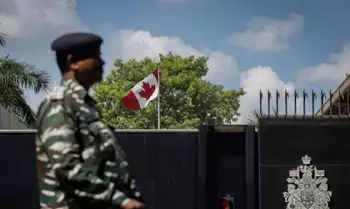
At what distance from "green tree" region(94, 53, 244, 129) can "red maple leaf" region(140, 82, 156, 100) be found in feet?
48.0

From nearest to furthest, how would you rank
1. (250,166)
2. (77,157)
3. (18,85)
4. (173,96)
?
(77,157) → (250,166) → (18,85) → (173,96)

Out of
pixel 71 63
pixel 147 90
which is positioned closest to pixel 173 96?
pixel 147 90

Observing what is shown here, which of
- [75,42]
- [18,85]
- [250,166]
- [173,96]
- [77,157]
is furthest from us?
[173,96]

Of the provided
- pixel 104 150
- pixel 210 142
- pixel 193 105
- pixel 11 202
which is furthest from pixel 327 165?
pixel 193 105

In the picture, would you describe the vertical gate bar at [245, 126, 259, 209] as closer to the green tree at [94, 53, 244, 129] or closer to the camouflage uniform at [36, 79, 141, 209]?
the camouflage uniform at [36, 79, 141, 209]

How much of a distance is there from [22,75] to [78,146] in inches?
624

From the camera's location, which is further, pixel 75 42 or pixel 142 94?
pixel 142 94

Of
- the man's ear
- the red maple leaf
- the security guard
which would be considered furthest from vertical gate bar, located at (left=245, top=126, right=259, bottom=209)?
the red maple leaf

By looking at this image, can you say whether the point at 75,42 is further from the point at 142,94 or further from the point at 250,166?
the point at 142,94

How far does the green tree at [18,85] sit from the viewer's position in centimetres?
1748

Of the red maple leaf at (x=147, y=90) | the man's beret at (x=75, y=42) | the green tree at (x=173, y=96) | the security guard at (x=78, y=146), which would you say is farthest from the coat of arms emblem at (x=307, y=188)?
the green tree at (x=173, y=96)

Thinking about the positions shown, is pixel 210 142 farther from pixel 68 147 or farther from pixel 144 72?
pixel 144 72

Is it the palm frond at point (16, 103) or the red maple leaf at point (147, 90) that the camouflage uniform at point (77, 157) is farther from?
the red maple leaf at point (147, 90)

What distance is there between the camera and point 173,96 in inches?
1393
